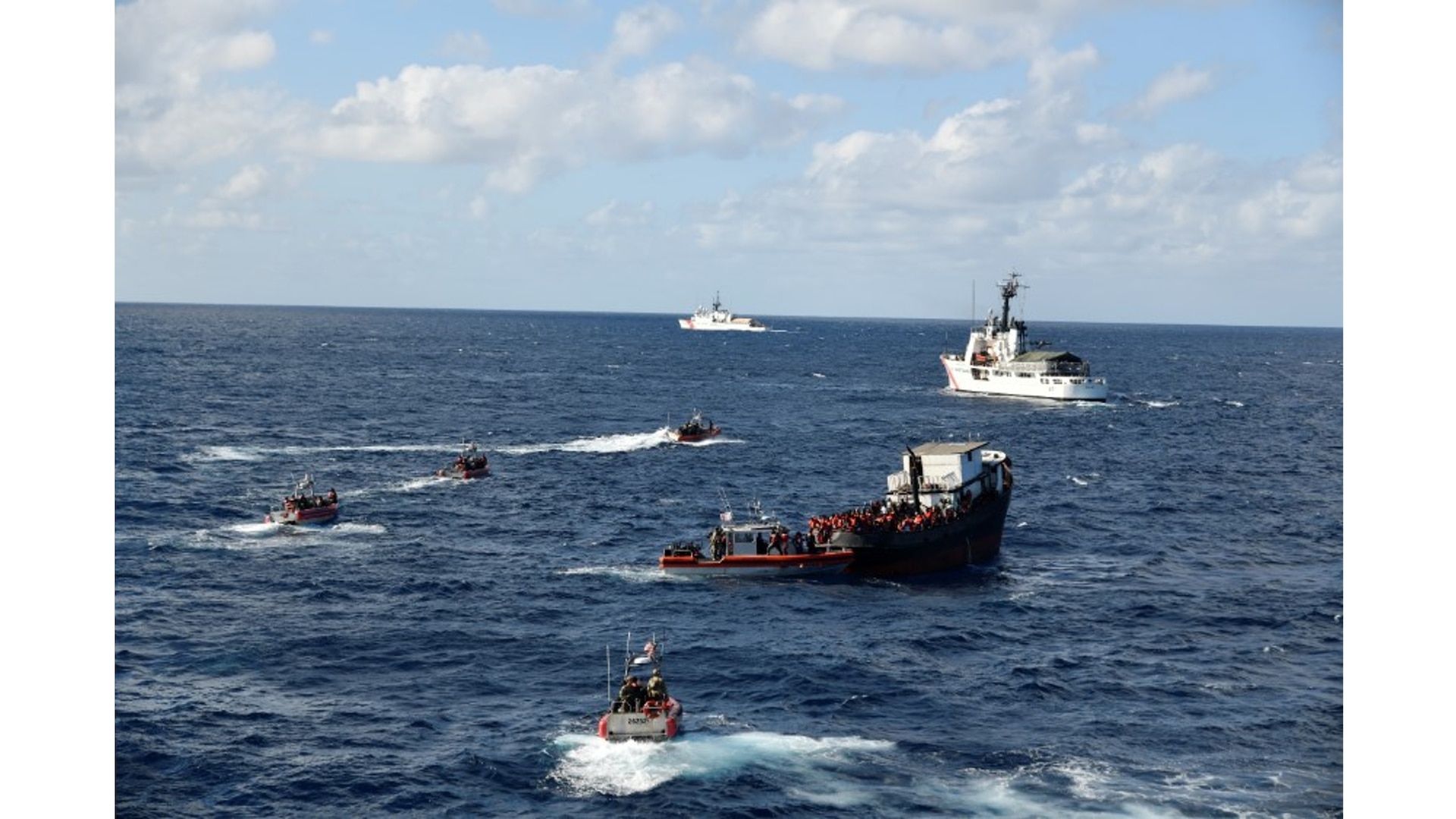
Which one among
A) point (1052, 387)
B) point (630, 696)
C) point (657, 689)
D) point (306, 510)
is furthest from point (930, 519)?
point (1052, 387)

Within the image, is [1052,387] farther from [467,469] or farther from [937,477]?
[937,477]

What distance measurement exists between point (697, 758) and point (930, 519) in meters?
34.5

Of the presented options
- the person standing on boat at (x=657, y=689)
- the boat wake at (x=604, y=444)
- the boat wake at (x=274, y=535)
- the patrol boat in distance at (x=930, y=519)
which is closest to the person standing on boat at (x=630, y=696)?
the person standing on boat at (x=657, y=689)

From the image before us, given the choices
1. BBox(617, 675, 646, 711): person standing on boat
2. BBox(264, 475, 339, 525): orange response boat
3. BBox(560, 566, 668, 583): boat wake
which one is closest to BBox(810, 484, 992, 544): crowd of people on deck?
BBox(560, 566, 668, 583): boat wake

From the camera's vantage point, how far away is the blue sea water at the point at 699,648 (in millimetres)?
43688

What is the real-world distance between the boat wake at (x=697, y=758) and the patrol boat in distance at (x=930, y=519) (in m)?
27.9

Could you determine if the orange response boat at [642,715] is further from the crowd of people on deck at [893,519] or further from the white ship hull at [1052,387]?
the white ship hull at [1052,387]

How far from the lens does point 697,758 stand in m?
45.5

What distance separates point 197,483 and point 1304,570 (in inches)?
3277

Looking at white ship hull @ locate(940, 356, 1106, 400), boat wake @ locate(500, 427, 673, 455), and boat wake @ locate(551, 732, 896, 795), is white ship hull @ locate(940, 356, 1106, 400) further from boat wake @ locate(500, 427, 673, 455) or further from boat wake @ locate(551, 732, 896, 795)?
boat wake @ locate(551, 732, 896, 795)

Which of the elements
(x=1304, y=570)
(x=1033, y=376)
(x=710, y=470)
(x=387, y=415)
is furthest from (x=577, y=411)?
(x=1304, y=570)

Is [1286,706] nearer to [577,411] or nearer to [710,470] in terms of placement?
[710,470]

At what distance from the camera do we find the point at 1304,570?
7950 centimetres

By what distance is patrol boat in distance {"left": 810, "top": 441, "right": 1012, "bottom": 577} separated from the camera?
75688mm
